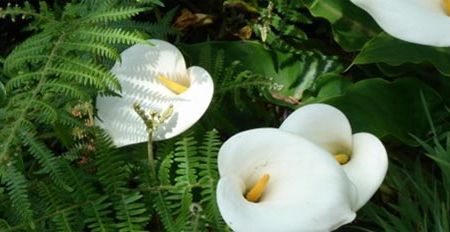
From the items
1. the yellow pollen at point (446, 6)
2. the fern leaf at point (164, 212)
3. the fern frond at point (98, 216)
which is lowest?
the fern leaf at point (164, 212)

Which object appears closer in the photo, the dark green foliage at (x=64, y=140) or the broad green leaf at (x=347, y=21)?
the dark green foliage at (x=64, y=140)

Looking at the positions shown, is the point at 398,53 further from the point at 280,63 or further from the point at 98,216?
the point at 98,216

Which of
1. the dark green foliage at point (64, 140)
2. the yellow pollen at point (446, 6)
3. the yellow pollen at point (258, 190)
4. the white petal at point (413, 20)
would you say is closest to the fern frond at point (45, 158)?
the dark green foliage at point (64, 140)

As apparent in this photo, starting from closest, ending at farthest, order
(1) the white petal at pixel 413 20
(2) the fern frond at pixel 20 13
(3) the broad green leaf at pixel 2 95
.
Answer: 1. (1) the white petal at pixel 413 20
2. (2) the fern frond at pixel 20 13
3. (3) the broad green leaf at pixel 2 95

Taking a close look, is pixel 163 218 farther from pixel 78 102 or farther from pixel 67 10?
pixel 67 10

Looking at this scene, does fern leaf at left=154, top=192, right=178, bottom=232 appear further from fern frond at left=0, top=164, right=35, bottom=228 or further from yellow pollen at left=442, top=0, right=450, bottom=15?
yellow pollen at left=442, top=0, right=450, bottom=15

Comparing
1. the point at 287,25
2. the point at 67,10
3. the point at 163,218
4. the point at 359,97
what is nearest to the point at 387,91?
the point at 359,97

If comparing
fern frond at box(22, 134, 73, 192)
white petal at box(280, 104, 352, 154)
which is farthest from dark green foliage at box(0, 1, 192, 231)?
white petal at box(280, 104, 352, 154)

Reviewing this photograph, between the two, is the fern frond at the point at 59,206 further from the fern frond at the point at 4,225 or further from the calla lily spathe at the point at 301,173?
the calla lily spathe at the point at 301,173
